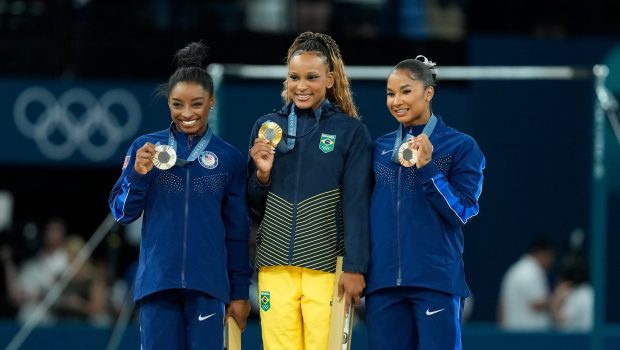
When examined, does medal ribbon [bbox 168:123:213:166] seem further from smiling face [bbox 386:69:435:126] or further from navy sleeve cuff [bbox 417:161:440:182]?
navy sleeve cuff [bbox 417:161:440:182]

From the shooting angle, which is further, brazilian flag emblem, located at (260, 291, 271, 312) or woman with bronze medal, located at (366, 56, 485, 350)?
brazilian flag emblem, located at (260, 291, 271, 312)

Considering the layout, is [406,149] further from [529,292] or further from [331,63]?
[529,292]

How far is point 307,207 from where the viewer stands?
5656 millimetres

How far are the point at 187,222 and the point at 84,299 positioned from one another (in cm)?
552

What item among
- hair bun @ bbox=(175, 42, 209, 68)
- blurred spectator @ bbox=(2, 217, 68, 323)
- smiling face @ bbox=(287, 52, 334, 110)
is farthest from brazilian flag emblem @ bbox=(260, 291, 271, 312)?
blurred spectator @ bbox=(2, 217, 68, 323)

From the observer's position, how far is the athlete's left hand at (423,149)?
5.49 meters

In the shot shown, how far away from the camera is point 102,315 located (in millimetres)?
10812

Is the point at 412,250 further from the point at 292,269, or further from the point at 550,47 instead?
the point at 550,47

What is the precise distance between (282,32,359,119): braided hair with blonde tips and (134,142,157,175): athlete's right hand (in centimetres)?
75

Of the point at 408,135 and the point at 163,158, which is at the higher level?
the point at 408,135

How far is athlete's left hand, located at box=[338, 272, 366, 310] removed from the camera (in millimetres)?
5559

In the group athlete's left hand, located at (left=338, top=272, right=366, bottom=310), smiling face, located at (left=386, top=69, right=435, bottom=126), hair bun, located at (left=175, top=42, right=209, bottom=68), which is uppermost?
hair bun, located at (left=175, top=42, right=209, bottom=68)

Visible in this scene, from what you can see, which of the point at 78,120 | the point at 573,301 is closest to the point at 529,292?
the point at 573,301

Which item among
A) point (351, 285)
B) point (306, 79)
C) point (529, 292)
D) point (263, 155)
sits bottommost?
point (529, 292)
